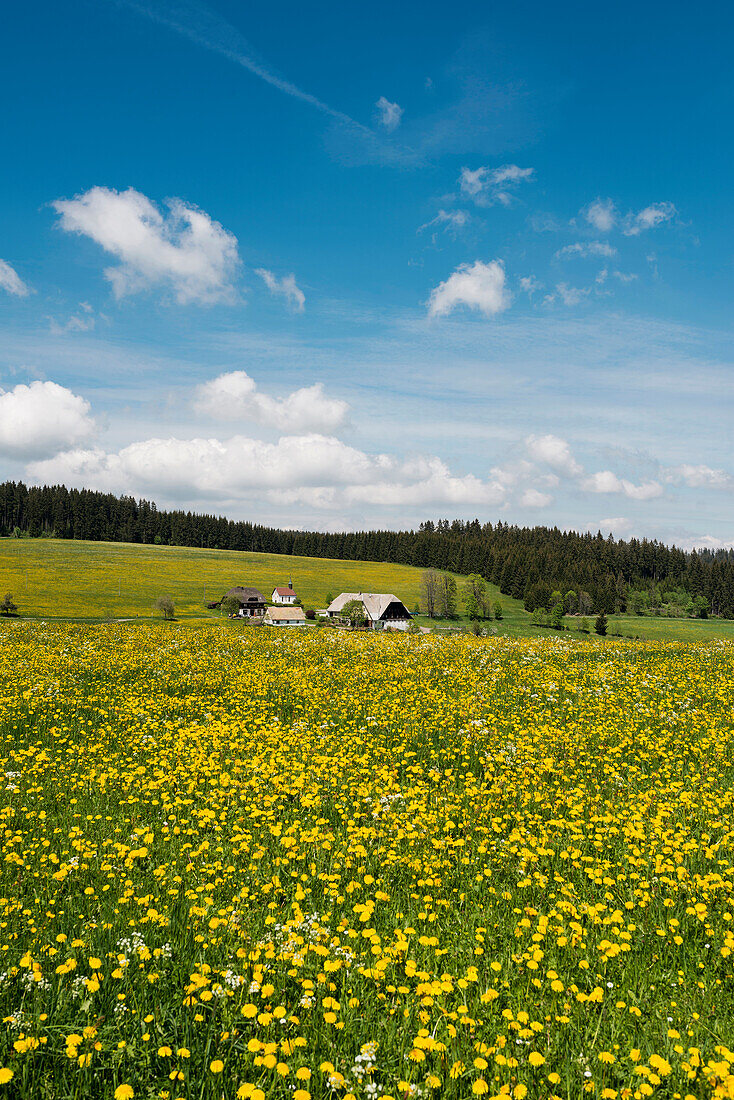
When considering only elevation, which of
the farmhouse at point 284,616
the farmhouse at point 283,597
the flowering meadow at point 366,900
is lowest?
the farmhouse at point 284,616

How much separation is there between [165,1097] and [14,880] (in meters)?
4.06

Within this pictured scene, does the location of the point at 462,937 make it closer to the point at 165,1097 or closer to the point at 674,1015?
the point at 674,1015

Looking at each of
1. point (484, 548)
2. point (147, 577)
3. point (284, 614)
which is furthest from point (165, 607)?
point (484, 548)

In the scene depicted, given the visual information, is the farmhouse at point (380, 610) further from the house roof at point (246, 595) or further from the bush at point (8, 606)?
the bush at point (8, 606)

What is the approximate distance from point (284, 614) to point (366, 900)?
90.2 meters

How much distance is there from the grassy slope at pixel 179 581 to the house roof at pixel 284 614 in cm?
952

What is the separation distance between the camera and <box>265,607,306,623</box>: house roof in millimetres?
94125

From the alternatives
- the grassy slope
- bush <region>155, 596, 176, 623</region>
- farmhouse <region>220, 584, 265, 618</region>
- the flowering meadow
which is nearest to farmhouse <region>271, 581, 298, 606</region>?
farmhouse <region>220, 584, 265, 618</region>

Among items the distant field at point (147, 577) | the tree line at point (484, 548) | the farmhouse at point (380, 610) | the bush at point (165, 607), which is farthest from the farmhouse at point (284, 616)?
the tree line at point (484, 548)

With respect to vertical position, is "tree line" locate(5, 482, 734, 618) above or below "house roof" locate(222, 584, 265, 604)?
above

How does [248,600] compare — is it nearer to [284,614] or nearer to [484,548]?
[284,614]

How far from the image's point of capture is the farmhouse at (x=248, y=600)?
9544 cm

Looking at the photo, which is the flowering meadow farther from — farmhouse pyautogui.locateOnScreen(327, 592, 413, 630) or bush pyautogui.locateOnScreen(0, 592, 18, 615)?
farmhouse pyautogui.locateOnScreen(327, 592, 413, 630)

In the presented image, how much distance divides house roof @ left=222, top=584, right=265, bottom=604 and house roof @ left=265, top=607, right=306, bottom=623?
14.8 ft
